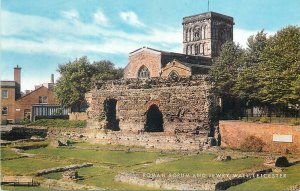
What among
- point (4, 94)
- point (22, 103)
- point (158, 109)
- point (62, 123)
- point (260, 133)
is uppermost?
point (4, 94)

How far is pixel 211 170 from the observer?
18.9 meters

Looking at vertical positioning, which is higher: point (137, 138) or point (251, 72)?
point (251, 72)

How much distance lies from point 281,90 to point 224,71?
764cm

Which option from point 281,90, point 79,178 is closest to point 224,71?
point 281,90

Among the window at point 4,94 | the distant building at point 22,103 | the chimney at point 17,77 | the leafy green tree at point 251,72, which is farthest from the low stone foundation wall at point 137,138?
the chimney at point 17,77

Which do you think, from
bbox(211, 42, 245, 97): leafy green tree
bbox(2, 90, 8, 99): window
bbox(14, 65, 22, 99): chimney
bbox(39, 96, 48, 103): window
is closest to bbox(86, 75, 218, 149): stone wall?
bbox(211, 42, 245, 97): leafy green tree

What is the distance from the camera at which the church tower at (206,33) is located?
72.2 meters

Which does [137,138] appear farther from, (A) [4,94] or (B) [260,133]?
(A) [4,94]

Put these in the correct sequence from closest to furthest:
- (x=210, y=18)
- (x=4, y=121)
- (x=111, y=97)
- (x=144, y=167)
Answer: (x=144, y=167), (x=111, y=97), (x=4, y=121), (x=210, y=18)

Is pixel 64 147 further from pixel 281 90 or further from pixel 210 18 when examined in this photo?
pixel 210 18

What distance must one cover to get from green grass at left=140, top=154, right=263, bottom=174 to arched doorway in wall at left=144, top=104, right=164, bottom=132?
8362 millimetres

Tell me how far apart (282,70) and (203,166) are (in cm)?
1148

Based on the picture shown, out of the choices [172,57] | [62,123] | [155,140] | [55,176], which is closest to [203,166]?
[55,176]

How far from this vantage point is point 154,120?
32.0m
